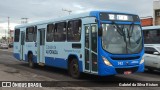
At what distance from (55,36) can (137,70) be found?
523 cm

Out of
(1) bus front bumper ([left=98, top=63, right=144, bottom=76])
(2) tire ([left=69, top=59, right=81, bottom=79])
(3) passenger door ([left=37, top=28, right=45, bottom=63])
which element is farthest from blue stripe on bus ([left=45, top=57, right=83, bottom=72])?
(1) bus front bumper ([left=98, top=63, right=144, bottom=76])

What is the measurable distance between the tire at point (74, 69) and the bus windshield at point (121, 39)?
227cm

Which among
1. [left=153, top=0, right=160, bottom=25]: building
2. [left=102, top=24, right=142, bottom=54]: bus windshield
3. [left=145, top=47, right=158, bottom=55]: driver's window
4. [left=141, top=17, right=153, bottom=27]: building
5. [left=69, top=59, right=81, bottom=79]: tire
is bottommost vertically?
[left=69, top=59, right=81, bottom=79]: tire

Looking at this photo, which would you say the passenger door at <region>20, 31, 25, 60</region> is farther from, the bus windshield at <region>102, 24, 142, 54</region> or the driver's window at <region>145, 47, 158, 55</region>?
the bus windshield at <region>102, 24, 142, 54</region>

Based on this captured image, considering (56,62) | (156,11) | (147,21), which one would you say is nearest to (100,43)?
(56,62)

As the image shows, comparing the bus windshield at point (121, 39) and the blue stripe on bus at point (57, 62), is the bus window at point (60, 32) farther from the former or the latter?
the bus windshield at point (121, 39)

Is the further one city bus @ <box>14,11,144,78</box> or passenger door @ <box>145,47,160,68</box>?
passenger door @ <box>145,47,160,68</box>

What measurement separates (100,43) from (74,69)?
2589 millimetres

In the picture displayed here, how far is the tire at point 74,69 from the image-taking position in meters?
14.7

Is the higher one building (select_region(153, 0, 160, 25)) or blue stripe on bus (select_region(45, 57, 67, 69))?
building (select_region(153, 0, 160, 25))

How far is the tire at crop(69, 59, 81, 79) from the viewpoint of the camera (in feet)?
48.3

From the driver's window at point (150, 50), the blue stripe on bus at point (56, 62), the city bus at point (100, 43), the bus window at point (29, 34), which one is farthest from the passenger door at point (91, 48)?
the bus window at point (29, 34)

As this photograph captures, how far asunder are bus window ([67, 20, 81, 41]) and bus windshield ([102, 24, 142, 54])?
177cm

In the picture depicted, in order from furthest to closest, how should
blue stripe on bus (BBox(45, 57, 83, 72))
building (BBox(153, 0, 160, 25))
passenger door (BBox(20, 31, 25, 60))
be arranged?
building (BBox(153, 0, 160, 25)) < passenger door (BBox(20, 31, 25, 60)) < blue stripe on bus (BBox(45, 57, 83, 72))
